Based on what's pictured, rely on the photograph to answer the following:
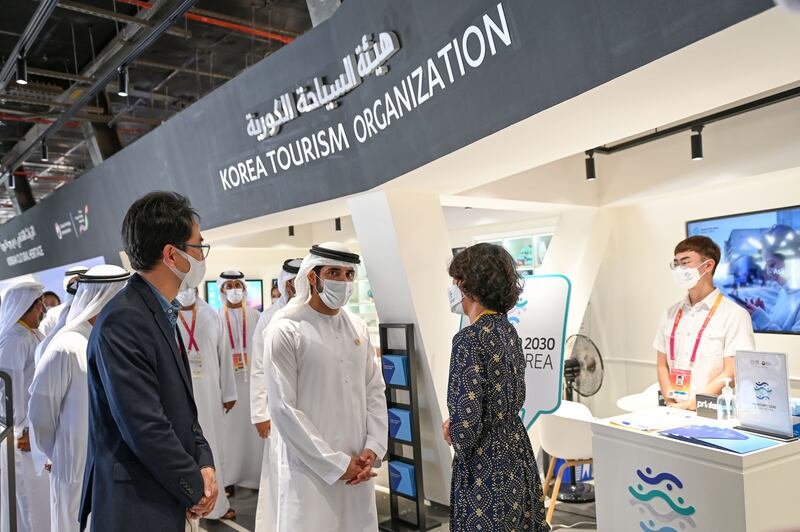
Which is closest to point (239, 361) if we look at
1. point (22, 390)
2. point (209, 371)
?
point (209, 371)

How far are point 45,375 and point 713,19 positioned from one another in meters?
3.23

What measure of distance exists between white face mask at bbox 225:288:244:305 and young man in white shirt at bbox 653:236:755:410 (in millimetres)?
3964

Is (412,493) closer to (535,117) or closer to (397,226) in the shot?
(397,226)

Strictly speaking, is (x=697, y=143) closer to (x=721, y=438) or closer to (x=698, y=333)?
(x=698, y=333)

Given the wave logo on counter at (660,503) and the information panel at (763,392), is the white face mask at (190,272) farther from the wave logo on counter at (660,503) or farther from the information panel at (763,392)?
the information panel at (763,392)

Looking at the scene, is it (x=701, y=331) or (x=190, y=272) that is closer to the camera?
(x=190, y=272)

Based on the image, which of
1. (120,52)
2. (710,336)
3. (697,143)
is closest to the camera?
(710,336)

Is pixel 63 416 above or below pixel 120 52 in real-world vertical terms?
below

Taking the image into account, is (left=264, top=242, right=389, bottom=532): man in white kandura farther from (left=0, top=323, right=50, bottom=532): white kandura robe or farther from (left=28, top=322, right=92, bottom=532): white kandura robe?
(left=0, top=323, right=50, bottom=532): white kandura robe

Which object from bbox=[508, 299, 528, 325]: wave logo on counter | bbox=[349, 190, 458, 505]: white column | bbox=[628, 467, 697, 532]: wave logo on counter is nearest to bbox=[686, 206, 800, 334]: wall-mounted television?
bbox=[508, 299, 528, 325]: wave logo on counter

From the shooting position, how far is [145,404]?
5.83 ft

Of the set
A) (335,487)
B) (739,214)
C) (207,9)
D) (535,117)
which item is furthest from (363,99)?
(207,9)

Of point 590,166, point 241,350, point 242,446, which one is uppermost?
point 590,166

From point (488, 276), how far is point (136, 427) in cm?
132
